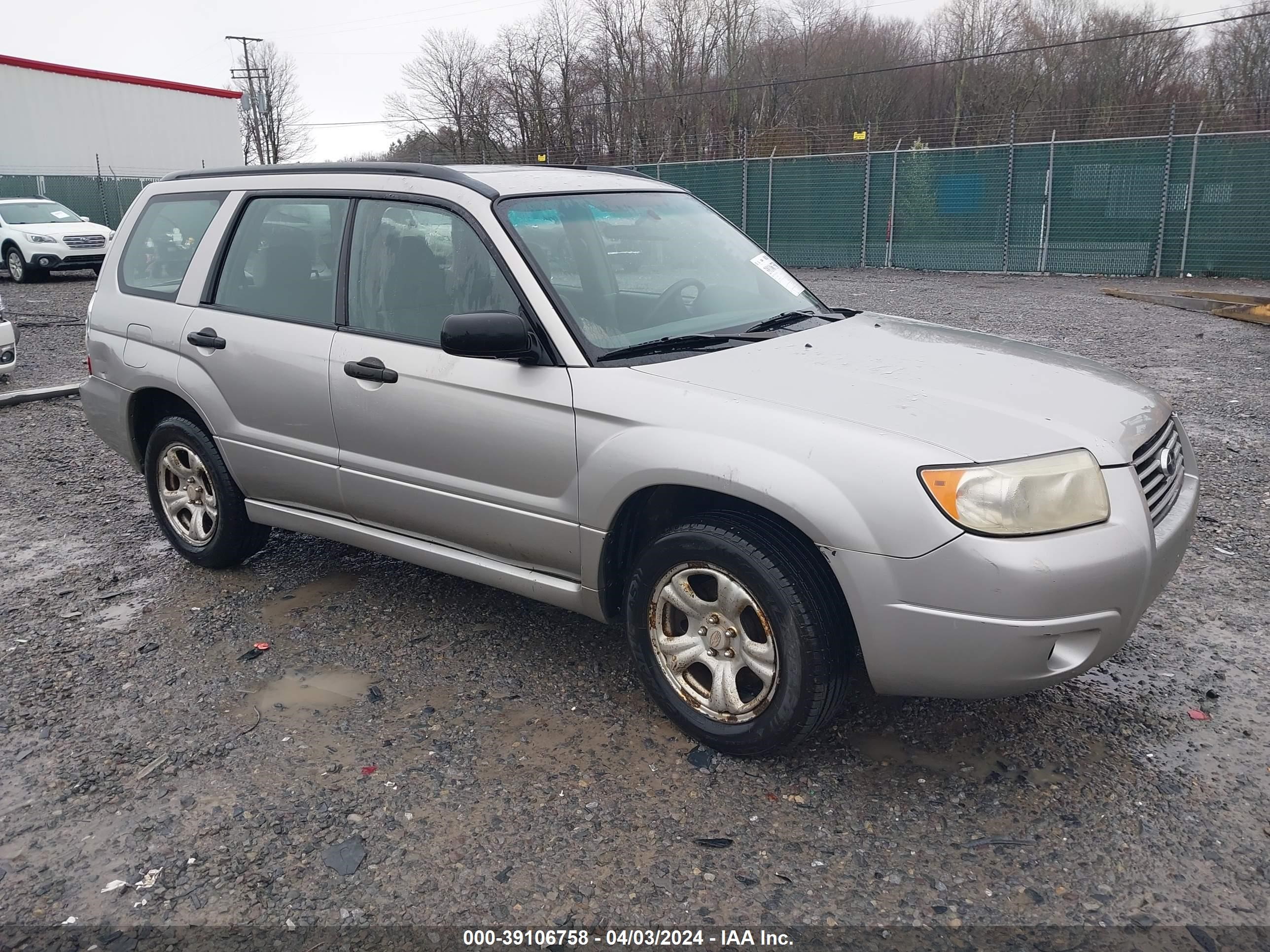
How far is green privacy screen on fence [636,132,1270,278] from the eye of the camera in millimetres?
18469

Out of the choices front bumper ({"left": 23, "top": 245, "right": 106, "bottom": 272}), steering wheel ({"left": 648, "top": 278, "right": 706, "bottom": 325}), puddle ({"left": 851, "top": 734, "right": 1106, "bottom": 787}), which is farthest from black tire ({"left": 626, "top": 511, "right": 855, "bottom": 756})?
front bumper ({"left": 23, "top": 245, "right": 106, "bottom": 272})

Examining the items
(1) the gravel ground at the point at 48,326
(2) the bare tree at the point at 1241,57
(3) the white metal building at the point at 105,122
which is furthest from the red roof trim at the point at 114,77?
(2) the bare tree at the point at 1241,57

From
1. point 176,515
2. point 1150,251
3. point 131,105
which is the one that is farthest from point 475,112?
point 176,515

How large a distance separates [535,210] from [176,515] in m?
2.51

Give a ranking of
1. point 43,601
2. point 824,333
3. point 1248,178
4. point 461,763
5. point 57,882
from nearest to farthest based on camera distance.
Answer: point 57,882 → point 461,763 → point 824,333 → point 43,601 → point 1248,178

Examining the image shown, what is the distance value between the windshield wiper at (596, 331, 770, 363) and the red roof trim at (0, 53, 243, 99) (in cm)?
4104

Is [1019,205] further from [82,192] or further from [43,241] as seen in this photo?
[82,192]

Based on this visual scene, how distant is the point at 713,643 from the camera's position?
3260mm

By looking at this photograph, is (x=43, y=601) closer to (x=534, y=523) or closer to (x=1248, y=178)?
(x=534, y=523)

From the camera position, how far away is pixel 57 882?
2.79 meters

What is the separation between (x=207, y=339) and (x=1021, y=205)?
63.3 ft

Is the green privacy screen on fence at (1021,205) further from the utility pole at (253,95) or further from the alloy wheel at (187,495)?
the utility pole at (253,95)

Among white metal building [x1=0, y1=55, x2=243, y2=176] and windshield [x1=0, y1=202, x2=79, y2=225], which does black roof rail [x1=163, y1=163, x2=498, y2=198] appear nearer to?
windshield [x1=0, y1=202, x2=79, y2=225]

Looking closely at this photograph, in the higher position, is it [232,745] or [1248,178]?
[1248,178]
